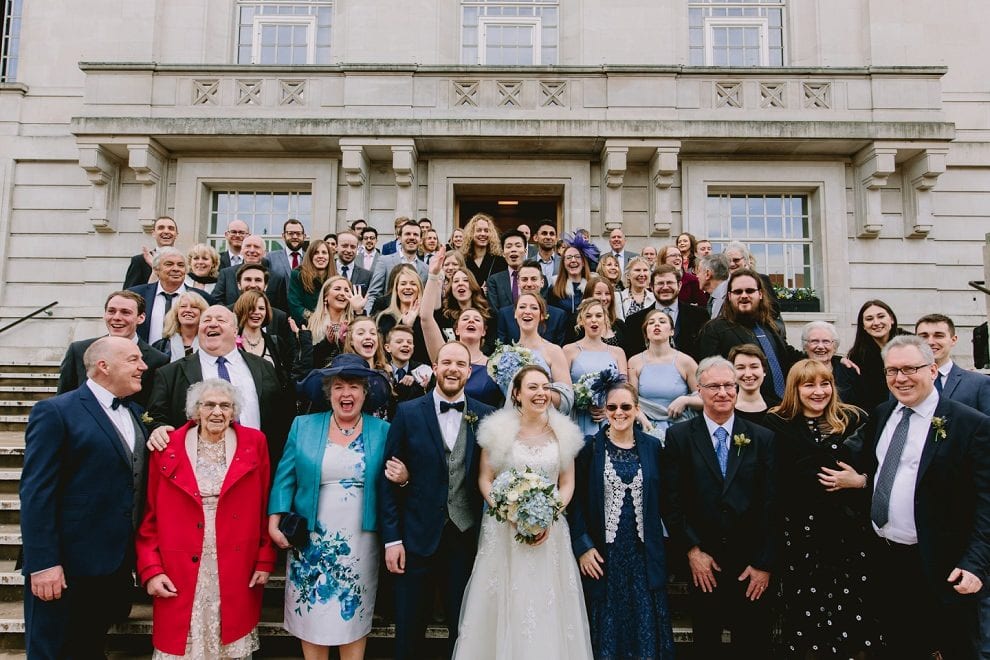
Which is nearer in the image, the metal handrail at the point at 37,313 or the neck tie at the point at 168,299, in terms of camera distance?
the neck tie at the point at 168,299

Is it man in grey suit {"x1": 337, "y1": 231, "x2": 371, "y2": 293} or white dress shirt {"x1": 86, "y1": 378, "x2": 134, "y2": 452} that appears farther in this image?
man in grey suit {"x1": 337, "y1": 231, "x2": 371, "y2": 293}

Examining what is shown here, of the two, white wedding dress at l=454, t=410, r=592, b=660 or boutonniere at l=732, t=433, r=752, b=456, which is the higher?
boutonniere at l=732, t=433, r=752, b=456

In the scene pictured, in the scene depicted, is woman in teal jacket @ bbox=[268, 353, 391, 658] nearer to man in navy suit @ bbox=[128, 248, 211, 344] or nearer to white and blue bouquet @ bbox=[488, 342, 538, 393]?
white and blue bouquet @ bbox=[488, 342, 538, 393]

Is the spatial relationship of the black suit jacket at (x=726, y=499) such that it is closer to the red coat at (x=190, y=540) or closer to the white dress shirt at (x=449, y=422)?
the white dress shirt at (x=449, y=422)

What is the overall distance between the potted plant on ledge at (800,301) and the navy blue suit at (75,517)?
1042 centimetres

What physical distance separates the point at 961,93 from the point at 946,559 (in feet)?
38.0

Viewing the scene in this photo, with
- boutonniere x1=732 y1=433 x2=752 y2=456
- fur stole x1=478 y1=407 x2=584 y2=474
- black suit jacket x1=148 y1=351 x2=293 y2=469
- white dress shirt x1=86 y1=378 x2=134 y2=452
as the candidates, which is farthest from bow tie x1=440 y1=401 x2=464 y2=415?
white dress shirt x1=86 y1=378 x2=134 y2=452

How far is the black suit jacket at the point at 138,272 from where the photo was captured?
23.5 feet

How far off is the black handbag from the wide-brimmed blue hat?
81cm

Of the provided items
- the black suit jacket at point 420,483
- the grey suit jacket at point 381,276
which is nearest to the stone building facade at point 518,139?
the grey suit jacket at point 381,276

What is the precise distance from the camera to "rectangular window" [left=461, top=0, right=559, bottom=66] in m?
12.5

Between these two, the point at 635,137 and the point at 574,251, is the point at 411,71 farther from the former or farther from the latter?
the point at 574,251

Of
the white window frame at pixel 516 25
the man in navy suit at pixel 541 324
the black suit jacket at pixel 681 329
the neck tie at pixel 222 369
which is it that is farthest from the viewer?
the white window frame at pixel 516 25

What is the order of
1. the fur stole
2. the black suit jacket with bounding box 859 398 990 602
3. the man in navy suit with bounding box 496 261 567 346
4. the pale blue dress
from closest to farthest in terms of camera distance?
the black suit jacket with bounding box 859 398 990 602, the fur stole, the pale blue dress, the man in navy suit with bounding box 496 261 567 346
